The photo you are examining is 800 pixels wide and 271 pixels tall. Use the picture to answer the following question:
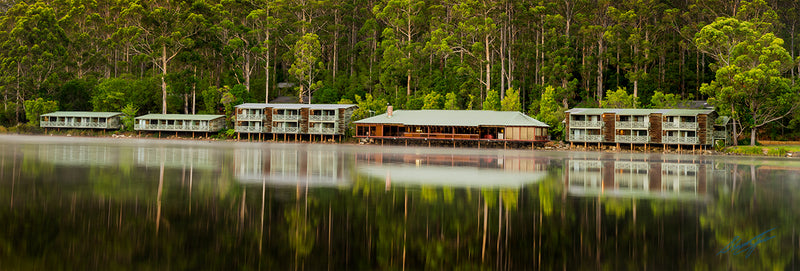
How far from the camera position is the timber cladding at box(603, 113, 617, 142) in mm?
61531

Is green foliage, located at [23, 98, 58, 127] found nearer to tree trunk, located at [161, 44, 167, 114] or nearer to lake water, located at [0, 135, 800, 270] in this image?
tree trunk, located at [161, 44, 167, 114]

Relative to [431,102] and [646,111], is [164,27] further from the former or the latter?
[646,111]

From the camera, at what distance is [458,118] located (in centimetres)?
6656

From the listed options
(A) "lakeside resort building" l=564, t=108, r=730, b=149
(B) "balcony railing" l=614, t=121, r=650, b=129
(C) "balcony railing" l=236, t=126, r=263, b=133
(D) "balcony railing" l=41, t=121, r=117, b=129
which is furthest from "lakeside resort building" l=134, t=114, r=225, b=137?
(B) "balcony railing" l=614, t=121, r=650, b=129

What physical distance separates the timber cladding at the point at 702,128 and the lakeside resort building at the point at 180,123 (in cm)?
5687

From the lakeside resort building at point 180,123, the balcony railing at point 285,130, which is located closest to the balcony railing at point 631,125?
the balcony railing at point 285,130

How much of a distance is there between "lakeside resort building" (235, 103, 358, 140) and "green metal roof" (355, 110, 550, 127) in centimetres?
450

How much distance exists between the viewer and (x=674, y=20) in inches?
3059

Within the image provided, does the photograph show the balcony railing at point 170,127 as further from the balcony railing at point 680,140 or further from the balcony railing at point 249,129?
the balcony railing at point 680,140

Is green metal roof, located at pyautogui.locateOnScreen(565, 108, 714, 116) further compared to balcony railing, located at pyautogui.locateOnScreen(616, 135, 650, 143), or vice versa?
balcony railing, located at pyautogui.locateOnScreen(616, 135, 650, 143)

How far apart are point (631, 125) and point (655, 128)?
2.38m

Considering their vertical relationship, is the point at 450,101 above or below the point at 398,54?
below

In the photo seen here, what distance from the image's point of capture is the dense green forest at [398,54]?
250 feet

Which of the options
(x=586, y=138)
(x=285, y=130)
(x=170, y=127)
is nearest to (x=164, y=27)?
(x=170, y=127)
